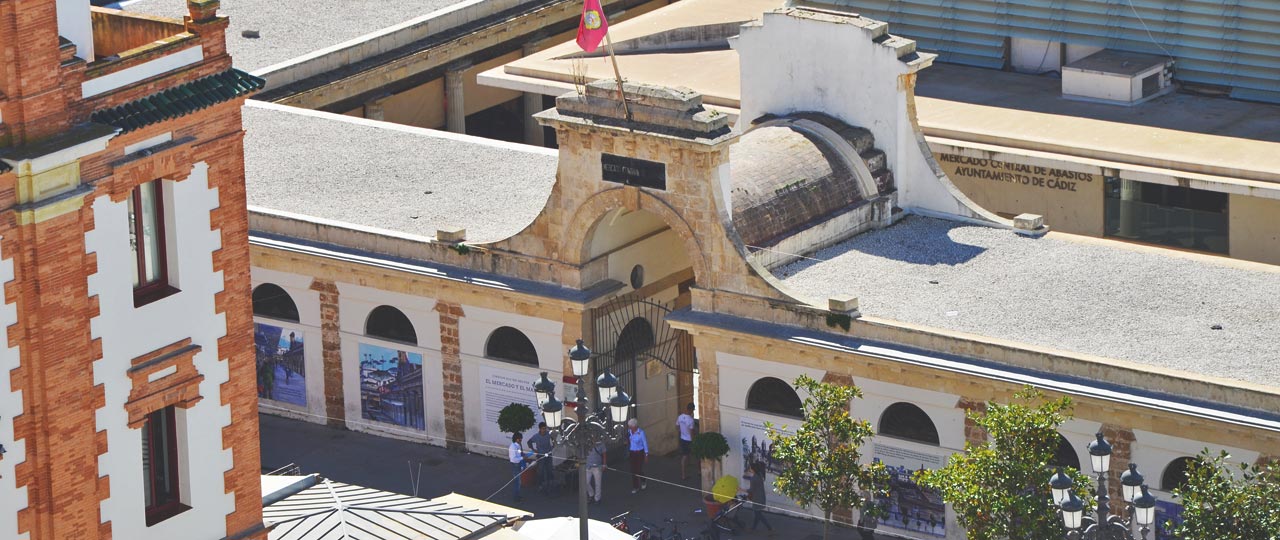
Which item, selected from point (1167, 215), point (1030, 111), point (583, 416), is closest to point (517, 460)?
point (583, 416)

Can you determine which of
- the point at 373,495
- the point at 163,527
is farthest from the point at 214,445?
the point at 373,495

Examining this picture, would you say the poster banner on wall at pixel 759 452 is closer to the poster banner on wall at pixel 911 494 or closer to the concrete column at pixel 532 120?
the poster banner on wall at pixel 911 494

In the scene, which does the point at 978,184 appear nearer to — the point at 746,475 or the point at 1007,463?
the point at 746,475

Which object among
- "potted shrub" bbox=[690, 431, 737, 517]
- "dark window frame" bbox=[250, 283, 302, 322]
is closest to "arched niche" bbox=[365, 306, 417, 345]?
"dark window frame" bbox=[250, 283, 302, 322]

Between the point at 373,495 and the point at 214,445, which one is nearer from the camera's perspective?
the point at 214,445

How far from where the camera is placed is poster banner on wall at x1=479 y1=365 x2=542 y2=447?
59656 millimetres

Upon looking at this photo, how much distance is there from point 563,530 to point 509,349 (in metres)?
10.0

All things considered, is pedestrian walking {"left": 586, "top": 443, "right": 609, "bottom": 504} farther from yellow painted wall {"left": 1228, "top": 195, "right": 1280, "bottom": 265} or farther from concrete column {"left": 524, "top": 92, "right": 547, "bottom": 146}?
concrete column {"left": 524, "top": 92, "right": 547, "bottom": 146}

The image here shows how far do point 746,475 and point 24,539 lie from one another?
2321 cm

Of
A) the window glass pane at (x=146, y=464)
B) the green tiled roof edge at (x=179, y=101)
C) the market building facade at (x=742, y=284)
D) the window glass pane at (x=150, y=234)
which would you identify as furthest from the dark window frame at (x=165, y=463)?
the market building facade at (x=742, y=284)

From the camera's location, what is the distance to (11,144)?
3506cm

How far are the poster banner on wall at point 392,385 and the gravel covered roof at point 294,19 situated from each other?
1413 centimetres

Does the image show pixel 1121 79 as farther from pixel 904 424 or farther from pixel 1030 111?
pixel 904 424

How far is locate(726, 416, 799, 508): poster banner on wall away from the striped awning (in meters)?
11.0
